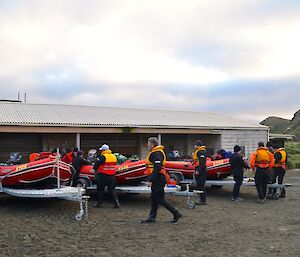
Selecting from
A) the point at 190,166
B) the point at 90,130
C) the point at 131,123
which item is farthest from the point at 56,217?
the point at 131,123

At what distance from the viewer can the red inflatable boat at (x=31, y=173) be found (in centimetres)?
864

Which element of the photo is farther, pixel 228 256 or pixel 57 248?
pixel 57 248

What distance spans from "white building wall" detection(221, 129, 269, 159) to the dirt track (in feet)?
32.0

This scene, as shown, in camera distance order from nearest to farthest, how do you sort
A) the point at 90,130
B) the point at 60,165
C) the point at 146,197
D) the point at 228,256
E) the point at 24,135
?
the point at 228,256 → the point at 60,165 → the point at 146,197 → the point at 90,130 → the point at 24,135

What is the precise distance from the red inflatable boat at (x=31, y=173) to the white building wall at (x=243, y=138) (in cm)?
1219

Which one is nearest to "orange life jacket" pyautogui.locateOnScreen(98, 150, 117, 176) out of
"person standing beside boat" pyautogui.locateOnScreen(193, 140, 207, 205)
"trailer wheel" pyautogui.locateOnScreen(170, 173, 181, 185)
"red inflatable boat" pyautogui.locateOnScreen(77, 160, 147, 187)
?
"red inflatable boat" pyautogui.locateOnScreen(77, 160, 147, 187)

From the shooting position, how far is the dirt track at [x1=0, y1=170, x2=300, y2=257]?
A: 5609 mm

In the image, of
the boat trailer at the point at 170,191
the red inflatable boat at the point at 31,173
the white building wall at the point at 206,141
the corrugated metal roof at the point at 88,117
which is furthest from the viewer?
the white building wall at the point at 206,141

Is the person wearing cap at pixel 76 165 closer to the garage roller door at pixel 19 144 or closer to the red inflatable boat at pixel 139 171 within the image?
the red inflatable boat at pixel 139 171

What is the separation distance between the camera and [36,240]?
6.10 m

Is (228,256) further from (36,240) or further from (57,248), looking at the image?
(36,240)

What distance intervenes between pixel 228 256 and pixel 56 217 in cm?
403

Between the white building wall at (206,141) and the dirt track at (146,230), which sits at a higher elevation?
the white building wall at (206,141)

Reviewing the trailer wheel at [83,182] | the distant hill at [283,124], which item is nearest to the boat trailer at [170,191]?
the trailer wheel at [83,182]
